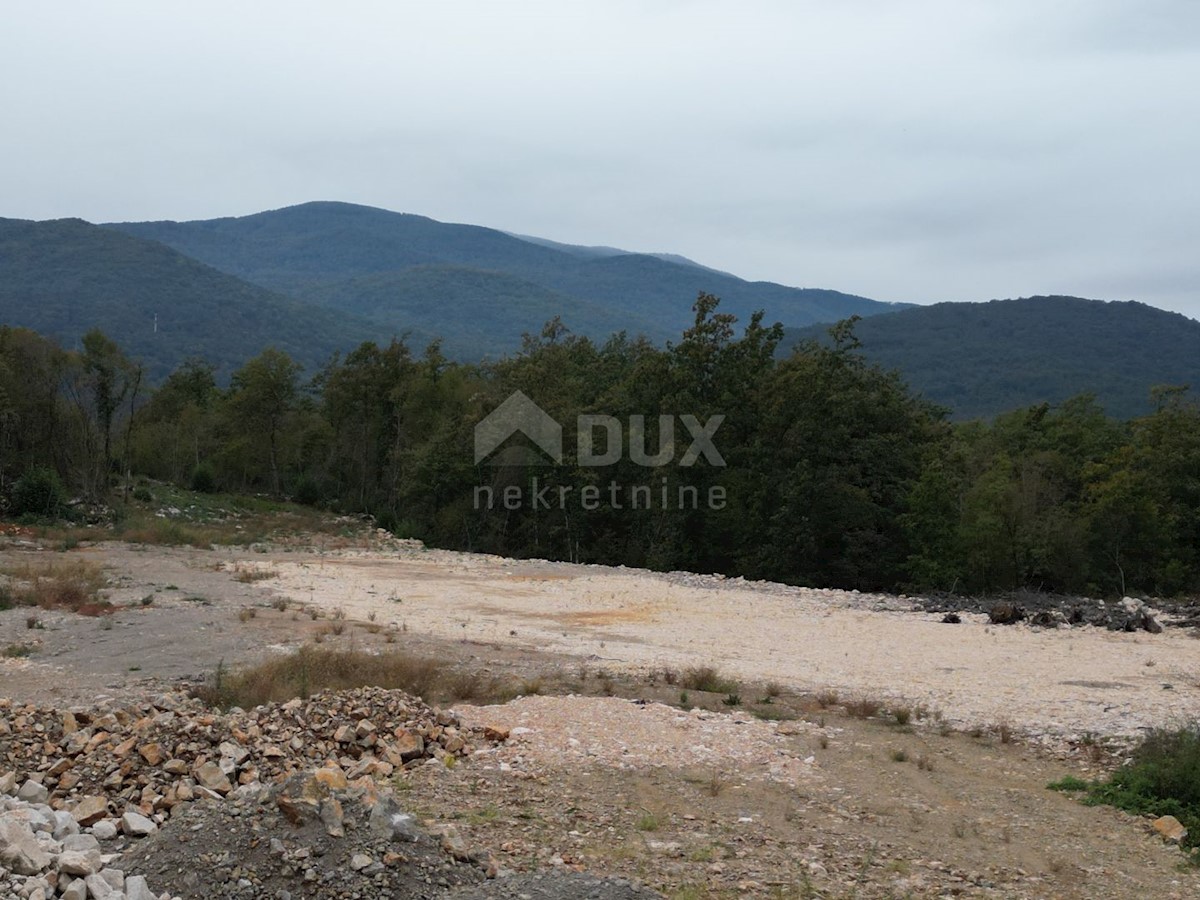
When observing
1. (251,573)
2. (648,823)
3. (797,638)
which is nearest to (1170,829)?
(648,823)

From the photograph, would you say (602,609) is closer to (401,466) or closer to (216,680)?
(216,680)

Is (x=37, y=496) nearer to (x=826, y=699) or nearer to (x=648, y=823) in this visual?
(x=826, y=699)

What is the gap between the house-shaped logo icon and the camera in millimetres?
37188

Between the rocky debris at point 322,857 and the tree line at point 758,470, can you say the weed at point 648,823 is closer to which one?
the rocky debris at point 322,857

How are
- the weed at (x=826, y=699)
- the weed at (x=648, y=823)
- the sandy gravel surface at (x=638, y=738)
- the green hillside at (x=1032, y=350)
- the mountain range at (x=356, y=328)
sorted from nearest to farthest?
the weed at (x=648, y=823), the sandy gravel surface at (x=638, y=738), the weed at (x=826, y=699), the green hillside at (x=1032, y=350), the mountain range at (x=356, y=328)

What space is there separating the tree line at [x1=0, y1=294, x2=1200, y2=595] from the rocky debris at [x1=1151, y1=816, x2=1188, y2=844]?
21.9 meters

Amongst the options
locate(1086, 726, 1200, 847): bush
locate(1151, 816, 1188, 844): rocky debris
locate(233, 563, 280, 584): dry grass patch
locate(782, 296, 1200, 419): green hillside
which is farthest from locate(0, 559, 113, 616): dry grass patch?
locate(782, 296, 1200, 419): green hillside

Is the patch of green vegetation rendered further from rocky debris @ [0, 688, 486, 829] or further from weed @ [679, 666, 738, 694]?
rocky debris @ [0, 688, 486, 829]

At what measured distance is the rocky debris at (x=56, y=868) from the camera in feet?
19.3

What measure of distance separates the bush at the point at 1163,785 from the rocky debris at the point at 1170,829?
0.05 metres

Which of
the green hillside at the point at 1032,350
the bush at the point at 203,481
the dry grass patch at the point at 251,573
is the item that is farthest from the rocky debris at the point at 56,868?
the green hillside at the point at 1032,350

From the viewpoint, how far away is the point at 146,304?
157750 mm

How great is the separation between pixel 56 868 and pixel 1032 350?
5276 inches

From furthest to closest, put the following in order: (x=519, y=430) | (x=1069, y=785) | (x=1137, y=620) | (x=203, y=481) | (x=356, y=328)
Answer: (x=356, y=328) < (x=203, y=481) < (x=519, y=430) < (x=1137, y=620) < (x=1069, y=785)
